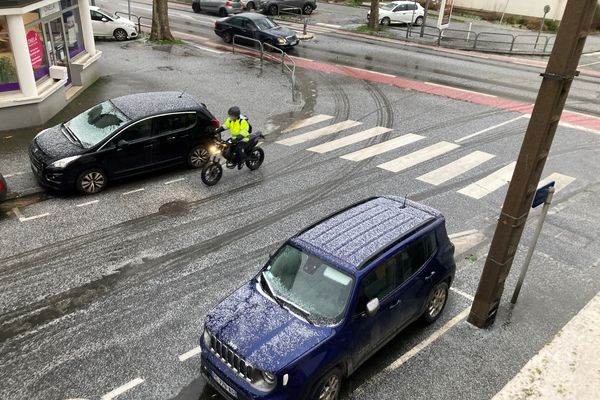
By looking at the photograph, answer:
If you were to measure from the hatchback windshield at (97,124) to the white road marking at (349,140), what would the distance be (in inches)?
203

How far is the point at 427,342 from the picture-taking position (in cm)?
708

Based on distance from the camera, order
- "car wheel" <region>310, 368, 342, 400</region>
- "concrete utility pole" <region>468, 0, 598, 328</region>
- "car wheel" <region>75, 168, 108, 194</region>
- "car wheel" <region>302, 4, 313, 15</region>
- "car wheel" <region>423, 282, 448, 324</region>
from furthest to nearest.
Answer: "car wheel" <region>302, 4, 313, 15</region>, "car wheel" <region>75, 168, 108, 194</region>, "car wheel" <region>423, 282, 448, 324</region>, "concrete utility pole" <region>468, 0, 598, 328</region>, "car wheel" <region>310, 368, 342, 400</region>

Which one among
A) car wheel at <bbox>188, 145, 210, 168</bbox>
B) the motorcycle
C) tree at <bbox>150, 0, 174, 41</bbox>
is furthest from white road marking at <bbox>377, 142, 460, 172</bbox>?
tree at <bbox>150, 0, 174, 41</bbox>

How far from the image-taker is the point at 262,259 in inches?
347

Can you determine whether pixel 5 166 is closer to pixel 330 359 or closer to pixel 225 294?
pixel 225 294

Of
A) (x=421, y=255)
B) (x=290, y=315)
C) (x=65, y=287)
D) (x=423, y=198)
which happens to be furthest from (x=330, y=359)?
(x=423, y=198)

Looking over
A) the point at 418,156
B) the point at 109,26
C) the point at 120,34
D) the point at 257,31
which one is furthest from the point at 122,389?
the point at 120,34

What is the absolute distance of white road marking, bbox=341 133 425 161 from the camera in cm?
1342

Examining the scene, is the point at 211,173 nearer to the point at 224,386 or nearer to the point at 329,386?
the point at 224,386

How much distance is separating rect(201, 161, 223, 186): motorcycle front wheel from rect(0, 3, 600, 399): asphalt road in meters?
0.21

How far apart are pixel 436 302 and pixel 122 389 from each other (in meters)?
4.45

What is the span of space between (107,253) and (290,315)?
4412 millimetres

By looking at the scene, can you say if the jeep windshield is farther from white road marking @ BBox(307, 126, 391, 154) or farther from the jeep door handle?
white road marking @ BBox(307, 126, 391, 154)

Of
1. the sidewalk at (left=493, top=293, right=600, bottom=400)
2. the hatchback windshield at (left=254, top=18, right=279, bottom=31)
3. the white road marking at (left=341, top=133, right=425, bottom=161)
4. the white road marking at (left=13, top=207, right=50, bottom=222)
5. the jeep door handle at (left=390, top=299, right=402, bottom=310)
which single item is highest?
the hatchback windshield at (left=254, top=18, right=279, bottom=31)
